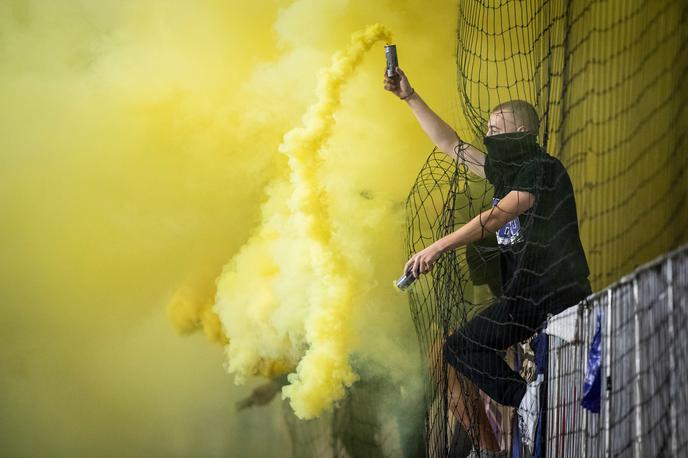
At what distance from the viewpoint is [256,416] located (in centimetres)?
478

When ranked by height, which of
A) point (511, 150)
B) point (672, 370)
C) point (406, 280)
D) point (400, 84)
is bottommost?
point (672, 370)

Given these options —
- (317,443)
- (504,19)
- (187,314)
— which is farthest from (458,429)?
(504,19)

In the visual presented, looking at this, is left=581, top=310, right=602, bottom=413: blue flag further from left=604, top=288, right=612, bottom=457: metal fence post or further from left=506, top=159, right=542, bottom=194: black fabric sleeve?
left=506, top=159, right=542, bottom=194: black fabric sleeve

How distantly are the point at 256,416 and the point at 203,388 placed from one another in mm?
314

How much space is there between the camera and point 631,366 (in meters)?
2.40

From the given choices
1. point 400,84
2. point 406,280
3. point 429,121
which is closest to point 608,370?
point 406,280

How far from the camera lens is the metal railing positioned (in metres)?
2.10

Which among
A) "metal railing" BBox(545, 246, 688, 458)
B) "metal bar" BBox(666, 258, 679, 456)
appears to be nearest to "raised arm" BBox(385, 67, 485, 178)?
"metal railing" BBox(545, 246, 688, 458)

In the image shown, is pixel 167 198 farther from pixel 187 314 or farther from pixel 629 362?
pixel 629 362

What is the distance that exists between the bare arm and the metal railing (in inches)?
15.2

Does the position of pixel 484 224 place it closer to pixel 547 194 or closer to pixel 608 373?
pixel 547 194

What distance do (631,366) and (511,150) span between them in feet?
3.66

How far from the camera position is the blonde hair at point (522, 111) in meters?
3.36

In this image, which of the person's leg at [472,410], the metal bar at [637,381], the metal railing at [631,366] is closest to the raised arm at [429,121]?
the person's leg at [472,410]
